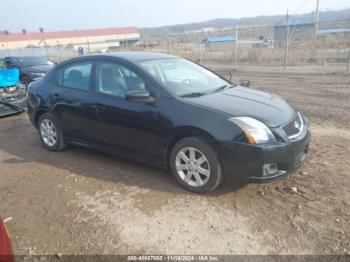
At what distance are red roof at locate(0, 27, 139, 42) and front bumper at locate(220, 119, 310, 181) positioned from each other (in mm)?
73098

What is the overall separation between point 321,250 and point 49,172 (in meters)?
3.71

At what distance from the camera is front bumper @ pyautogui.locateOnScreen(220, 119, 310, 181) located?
11.6ft

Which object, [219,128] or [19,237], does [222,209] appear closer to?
[219,128]

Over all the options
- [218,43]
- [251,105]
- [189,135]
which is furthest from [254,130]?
[218,43]

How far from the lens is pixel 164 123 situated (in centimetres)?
400

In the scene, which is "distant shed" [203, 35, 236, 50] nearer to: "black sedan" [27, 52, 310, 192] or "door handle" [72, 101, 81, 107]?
"black sedan" [27, 52, 310, 192]

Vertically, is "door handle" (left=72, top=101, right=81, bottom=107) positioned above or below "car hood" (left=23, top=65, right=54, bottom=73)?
above

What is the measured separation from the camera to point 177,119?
3.88m

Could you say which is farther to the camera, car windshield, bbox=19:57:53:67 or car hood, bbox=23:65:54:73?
car windshield, bbox=19:57:53:67

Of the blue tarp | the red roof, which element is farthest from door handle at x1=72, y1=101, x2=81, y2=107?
the red roof

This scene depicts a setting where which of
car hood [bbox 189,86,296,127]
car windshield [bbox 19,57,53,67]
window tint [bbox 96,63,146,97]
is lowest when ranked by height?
car windshield [bbox 19,57,53,67]

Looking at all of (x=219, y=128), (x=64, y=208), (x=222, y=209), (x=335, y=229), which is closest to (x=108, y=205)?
(x=64, y=208)

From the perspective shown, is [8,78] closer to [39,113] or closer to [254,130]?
[39,113]

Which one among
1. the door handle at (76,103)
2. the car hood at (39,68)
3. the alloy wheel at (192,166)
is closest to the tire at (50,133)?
the door handle at (76,103)
